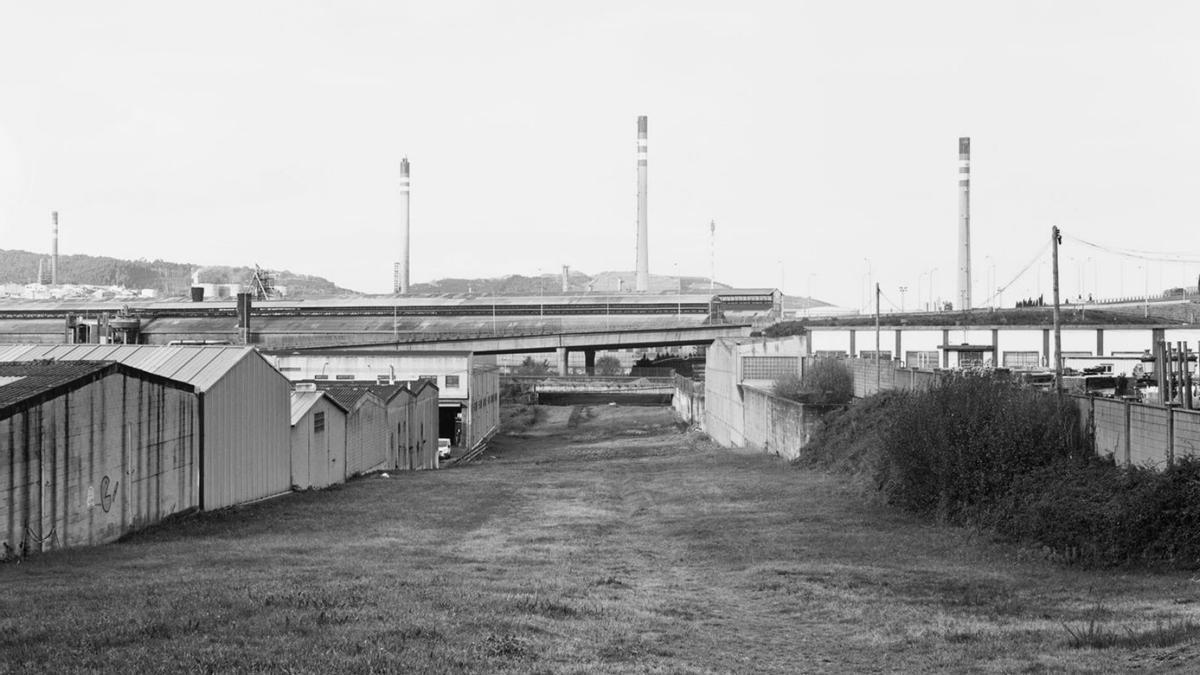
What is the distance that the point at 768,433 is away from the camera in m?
50.8

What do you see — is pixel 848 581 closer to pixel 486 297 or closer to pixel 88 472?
pixel 88 472

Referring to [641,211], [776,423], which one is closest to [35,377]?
[776,423]

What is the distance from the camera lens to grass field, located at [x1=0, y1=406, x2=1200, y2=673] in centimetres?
1236

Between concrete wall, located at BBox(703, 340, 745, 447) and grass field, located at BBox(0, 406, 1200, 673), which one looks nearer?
grass field, located at BBox(0, 406, 1200, 673)

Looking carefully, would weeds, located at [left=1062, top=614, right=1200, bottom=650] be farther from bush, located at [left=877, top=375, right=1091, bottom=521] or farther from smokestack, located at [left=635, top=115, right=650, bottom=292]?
smokestack, located at [left=635, top=115, right=650, bottom=292]

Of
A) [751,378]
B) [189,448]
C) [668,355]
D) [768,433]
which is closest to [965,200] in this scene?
[668,355]

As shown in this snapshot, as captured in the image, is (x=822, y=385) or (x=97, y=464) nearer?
(x=97, y=464)

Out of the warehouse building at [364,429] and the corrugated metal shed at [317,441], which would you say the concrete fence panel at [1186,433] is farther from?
the warehouse building at [364,429]

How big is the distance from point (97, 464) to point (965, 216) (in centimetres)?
11940

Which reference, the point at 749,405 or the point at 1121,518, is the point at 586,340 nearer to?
the point at 749,405

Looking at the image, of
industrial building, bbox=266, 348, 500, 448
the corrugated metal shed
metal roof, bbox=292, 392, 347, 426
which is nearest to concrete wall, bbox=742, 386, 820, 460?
the corrugated metal shed

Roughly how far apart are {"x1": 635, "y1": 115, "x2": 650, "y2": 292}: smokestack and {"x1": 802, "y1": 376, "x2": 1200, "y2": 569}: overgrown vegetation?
445 feet

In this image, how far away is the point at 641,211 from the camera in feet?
557

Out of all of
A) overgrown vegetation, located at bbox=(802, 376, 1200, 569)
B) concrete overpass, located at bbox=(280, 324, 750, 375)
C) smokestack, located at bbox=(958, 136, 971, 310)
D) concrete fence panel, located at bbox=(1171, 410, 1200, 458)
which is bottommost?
overgrown vegetation, located at bbox=(802, 376, 1200, 569)
